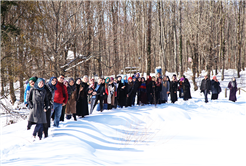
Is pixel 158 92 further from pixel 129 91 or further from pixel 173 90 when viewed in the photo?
pixel 129 91

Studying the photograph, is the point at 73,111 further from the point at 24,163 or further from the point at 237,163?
the point at 237,163

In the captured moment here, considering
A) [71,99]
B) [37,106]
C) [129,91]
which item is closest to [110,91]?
[129,91]

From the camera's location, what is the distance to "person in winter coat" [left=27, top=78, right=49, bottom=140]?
601 centimetres

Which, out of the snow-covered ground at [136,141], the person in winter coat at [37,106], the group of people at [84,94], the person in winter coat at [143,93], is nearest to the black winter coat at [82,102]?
the group of people at [84,94]

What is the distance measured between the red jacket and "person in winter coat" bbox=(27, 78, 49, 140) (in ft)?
3.42

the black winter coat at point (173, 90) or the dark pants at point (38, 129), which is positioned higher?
the black winter coat at point (173, 90)

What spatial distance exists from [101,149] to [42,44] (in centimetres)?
815

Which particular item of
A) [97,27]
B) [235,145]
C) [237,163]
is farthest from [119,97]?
[237,163]

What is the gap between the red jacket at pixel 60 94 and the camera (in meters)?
7.21

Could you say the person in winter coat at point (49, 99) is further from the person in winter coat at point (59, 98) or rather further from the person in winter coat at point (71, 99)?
the person in winter coat at point (71, 99)

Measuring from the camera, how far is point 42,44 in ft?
39.3

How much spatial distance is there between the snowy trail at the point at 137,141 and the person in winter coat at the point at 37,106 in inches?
19.2

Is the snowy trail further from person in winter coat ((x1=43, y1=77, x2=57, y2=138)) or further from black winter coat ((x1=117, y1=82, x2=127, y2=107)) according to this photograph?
black winter coat ((x1=117, y1=82, x2=127, y2=107))

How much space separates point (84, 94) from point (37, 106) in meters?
2.81
